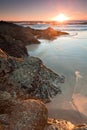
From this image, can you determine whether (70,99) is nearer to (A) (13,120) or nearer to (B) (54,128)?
(B) (54,128)

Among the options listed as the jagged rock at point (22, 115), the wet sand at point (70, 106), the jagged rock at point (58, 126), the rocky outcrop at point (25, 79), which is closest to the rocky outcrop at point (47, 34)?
the rocky outcrop at point (25, 79)

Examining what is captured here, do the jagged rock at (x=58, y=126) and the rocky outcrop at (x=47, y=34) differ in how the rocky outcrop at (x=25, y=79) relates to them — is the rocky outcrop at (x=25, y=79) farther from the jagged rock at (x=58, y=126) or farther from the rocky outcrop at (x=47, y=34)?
the rocky outcrop at (x=47, y=34)

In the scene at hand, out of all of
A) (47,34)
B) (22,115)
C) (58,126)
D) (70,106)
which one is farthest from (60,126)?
(47,34)

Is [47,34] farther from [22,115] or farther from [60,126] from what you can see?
[22,115]

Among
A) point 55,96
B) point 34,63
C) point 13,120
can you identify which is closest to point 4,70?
point 34,63

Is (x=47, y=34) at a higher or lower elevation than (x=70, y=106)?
higher

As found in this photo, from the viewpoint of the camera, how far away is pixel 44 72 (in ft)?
21.2

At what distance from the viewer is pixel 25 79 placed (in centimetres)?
566

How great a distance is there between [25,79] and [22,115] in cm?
→ 206

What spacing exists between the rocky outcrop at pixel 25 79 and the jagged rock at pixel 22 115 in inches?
52.9

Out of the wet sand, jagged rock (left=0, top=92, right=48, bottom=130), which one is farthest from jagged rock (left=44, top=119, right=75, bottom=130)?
the wet sand

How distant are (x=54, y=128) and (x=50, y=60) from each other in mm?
6162

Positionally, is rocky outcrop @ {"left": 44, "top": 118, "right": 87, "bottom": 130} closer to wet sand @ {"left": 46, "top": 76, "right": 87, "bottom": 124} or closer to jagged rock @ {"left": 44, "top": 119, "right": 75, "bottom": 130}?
jagged rock @ {"left": 44, "top": 119, "right": 75, "bottom": 130}

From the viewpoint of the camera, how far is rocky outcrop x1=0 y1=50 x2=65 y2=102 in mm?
5448
